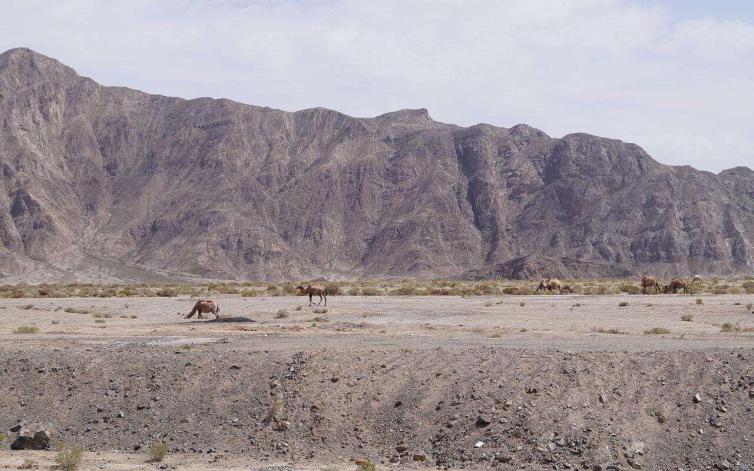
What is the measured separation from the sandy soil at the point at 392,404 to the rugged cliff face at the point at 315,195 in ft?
318

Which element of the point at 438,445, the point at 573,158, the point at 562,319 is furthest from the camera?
the point at 573,158

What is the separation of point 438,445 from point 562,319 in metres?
21.5

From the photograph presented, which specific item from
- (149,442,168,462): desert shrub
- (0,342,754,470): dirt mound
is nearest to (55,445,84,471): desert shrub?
(149,442,168,462): desert shrub

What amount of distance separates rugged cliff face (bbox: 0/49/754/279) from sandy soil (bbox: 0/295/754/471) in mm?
97043

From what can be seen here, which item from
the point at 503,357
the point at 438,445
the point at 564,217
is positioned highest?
the point at 564,217

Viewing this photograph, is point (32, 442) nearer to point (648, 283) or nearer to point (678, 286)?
point (648, 283)

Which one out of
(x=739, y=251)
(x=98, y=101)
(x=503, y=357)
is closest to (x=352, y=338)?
(x=503, y=357)

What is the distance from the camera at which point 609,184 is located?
154 m

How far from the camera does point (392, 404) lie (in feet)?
57.4

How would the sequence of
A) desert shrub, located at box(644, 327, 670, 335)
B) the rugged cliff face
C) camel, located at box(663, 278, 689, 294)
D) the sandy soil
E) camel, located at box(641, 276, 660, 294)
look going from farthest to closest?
the rugged cliff face → camel, located at box(641, 276, 660, 294) → camel, located at box(663, 278, 689, 294) → desert shrub, located at box(644, 327, 670, 335) → the sandy soil

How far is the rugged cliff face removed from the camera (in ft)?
443

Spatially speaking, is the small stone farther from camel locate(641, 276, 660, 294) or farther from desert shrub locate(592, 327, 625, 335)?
camel locate(641, 276, 660, 294)

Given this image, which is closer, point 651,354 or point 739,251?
point 651,354

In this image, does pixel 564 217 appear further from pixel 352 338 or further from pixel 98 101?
pixel 352 338
